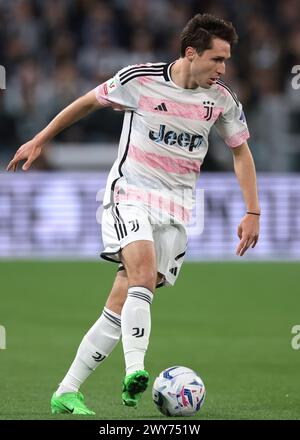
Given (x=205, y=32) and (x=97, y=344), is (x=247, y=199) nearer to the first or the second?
(x=205, y=32)

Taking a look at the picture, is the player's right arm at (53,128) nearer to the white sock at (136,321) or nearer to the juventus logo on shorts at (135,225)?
the juventus logo on shorts at (135,225)

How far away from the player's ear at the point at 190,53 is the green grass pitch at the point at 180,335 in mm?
2026

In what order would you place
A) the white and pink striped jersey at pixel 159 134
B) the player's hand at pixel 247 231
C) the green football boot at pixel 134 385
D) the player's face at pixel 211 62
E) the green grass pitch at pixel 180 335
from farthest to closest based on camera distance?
the green grass pitch at pixel 180 335 → the player's hand at pixel 247 231 → the white and pink striped jersey at pixel 159 134 → the player's face at pixel 211 62 → the green football boot at pixel 134 385

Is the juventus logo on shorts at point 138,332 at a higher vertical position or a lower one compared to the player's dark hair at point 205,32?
lower

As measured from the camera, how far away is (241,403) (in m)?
7.46

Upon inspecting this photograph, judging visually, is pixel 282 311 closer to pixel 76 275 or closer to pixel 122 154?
pixel 76 275

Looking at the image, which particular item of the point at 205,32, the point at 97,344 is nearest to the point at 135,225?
the point at 97,344

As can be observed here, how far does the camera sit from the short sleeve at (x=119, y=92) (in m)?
7.18

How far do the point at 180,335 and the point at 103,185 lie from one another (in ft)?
20.9

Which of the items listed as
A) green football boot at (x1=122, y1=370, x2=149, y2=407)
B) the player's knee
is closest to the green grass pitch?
green football boot at (x1=122, y1=370, x2=149, y2=407)

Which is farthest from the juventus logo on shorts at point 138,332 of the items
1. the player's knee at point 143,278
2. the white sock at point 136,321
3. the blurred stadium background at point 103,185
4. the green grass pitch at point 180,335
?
the blurred stadium background at point 103,185

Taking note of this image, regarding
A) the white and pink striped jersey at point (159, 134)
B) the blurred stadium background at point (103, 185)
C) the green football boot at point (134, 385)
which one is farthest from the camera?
the blurred stadium background at point (103, 185)

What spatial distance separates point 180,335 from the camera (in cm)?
1075
